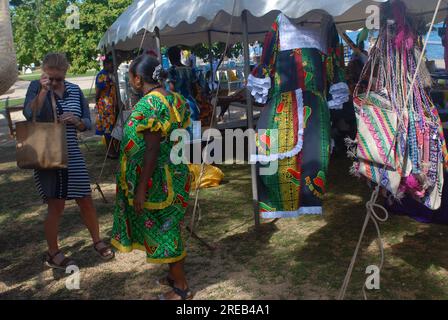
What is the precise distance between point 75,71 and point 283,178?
496 inches

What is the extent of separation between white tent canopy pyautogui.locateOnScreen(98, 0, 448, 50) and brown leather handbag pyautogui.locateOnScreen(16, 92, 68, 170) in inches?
67.5

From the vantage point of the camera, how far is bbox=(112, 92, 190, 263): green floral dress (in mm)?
2895

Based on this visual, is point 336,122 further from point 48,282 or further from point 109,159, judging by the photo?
point 48,282

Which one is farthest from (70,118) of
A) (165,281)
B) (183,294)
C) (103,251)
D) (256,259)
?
(256,259)

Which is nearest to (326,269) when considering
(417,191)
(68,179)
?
(417,191)

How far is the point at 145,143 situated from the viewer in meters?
2.92

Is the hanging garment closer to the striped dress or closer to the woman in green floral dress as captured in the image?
the woman in green floral dress

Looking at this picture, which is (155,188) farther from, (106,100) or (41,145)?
(106,100)

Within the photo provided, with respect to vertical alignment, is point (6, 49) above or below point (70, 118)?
above

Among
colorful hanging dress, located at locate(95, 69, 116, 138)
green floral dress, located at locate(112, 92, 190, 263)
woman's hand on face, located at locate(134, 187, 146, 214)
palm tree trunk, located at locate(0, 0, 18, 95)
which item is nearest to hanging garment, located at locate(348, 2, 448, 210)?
green floral dress, located at locate(112, 92, 190, 263)

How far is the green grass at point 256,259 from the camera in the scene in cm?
333

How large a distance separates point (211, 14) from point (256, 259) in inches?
84.5

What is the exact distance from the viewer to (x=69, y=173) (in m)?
3.63

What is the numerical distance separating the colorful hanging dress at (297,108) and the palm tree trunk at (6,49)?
2.06 m
